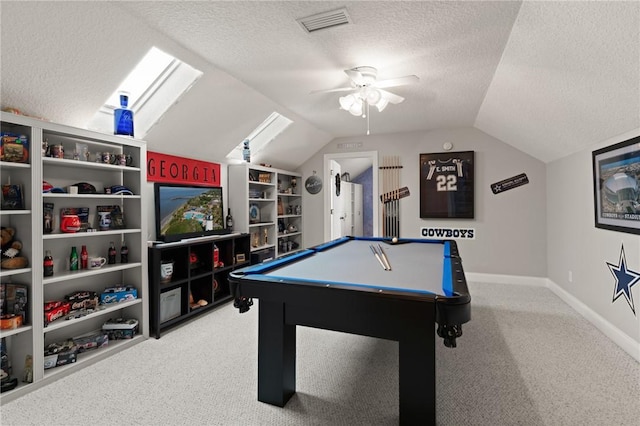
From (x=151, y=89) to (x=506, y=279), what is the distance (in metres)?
5.29

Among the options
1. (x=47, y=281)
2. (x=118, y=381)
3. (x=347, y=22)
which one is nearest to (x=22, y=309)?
(x=47, y=281)

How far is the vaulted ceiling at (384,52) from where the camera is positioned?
6.47ft

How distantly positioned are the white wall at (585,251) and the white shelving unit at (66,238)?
4.09 m

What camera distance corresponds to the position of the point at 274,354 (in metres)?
1.95

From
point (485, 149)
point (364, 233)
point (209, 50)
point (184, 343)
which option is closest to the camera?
point (209, 50)

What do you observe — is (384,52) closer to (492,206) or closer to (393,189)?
(393,189)

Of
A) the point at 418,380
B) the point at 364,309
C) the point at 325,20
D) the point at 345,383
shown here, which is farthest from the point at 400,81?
the point at 345,383

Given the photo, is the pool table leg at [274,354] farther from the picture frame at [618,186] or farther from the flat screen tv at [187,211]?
the picture frame at [618,186]

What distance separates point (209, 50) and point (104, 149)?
129cm

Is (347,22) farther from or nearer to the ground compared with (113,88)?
farther from the ground

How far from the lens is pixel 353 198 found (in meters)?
8.02

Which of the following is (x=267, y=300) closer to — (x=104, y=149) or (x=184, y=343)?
(x=184, y=343)

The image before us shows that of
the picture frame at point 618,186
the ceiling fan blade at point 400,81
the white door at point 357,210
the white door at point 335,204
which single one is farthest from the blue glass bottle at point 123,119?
the white door at point 357,210

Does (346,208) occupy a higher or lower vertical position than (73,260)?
higher
